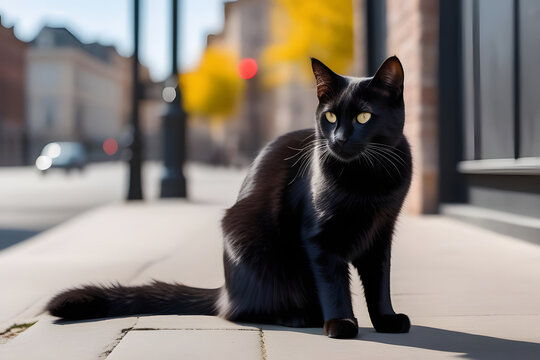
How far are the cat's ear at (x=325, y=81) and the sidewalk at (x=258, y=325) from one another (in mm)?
903

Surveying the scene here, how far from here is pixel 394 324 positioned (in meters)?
2.72

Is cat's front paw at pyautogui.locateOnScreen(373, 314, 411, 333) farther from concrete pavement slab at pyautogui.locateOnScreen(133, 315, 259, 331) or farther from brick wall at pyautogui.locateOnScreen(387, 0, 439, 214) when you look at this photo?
brick wall at pyautogui.locateOnScreen(387, 0, 439, 214)

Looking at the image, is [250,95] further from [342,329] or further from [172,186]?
[342,329]

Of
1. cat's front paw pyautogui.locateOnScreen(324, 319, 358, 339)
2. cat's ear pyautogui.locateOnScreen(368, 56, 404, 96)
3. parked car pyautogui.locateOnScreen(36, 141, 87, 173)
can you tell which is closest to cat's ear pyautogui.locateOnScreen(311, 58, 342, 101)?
cat's ear pyautogui.locateOnScreen(368, 56, 404, 96)

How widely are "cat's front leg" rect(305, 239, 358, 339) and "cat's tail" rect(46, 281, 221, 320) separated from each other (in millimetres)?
622

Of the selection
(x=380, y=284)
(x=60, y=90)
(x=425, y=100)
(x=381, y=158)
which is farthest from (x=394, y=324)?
(x=60, y=90)

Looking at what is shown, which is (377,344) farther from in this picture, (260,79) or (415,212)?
(260,79)

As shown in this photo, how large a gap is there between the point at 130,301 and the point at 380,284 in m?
1.10

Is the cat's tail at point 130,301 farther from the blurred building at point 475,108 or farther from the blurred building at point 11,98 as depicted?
the blurred building at point 11,98

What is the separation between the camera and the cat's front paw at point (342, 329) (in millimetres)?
2578

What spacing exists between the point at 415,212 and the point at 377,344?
5847 millimetres

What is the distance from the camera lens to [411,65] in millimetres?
8305

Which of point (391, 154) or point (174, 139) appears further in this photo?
point (174, 139)

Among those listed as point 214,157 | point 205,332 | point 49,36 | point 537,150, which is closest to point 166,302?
point 205,332
